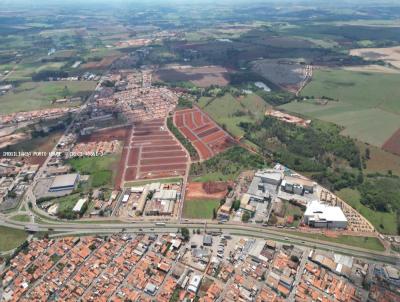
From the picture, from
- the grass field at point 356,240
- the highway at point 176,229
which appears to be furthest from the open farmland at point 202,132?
the grass field at point 356,240

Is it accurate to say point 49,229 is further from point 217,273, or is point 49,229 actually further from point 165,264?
point 217,273

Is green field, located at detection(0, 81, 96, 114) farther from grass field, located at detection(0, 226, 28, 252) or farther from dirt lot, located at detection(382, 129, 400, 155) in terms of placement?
dirt lot, located at detection(382, 129, 400, 155)

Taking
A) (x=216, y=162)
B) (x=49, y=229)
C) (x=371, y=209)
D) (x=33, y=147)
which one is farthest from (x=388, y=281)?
(x=33, y=147)

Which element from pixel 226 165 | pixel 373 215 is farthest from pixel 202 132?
pixel 373 215

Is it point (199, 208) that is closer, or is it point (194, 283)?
point (194, 283)

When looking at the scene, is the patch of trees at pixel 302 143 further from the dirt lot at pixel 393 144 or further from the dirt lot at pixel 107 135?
the dirt lot at pixel 107 135

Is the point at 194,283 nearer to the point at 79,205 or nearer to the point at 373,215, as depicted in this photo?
the point at 79,205
